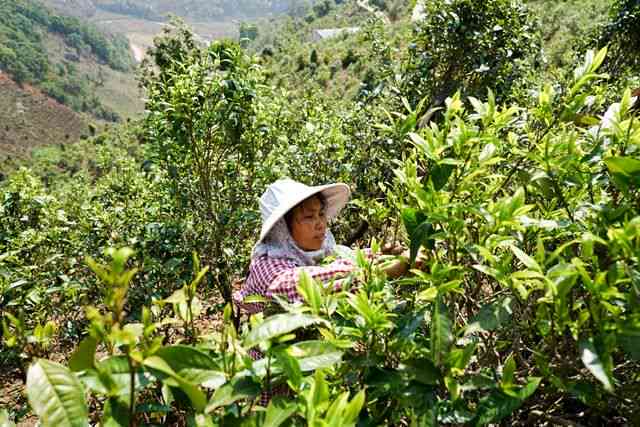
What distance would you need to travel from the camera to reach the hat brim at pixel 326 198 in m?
1.86

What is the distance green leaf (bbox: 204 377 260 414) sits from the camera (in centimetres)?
75

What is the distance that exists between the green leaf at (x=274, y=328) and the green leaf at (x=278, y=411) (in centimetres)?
11

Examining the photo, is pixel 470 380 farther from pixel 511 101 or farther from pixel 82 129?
pixel 82 129

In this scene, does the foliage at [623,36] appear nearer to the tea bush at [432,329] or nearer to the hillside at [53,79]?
the tea bush at [432,329]

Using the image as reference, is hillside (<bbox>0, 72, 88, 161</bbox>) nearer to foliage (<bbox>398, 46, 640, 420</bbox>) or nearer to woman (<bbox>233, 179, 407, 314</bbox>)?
woman (<bbox>233, 179, 407, 314</bbox>)

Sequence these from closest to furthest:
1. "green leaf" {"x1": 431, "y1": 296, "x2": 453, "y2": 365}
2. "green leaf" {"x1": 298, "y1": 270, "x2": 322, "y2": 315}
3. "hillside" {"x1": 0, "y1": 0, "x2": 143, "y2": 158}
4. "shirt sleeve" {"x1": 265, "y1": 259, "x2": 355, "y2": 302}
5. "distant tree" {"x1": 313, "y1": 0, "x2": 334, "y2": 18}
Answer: "green leaf" {"x1": 431, "y1": 296, "x2": 453, "y2": 365} → "green leaf" {"x1": 298, "y1": 270, "x2": 322, "y2": 315} → "shirt sleeve" {"x1": 265, "y1": 259, "x2": 355, "y2": 302} → "hillside" {"x1": 0, "y1": 0, "x2": 143, "y2": 158} → "distant tree" {"x1": 313, "y1": 0, "x2": 334, "y2": 18}

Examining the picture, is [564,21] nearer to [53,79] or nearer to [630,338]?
[630,338]

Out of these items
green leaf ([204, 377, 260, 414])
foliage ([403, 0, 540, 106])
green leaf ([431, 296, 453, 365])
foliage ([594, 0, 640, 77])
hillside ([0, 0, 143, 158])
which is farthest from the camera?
hillside ([0, 0, 143, 158])

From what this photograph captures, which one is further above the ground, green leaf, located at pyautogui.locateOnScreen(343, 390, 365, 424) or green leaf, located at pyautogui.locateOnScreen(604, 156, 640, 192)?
green leaf, located at pyautogui.locateOnScreen(604, 156, 640, 192)

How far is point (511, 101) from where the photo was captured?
399 centimetres

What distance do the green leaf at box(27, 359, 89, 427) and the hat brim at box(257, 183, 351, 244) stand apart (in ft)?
3.98

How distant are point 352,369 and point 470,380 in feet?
0.84

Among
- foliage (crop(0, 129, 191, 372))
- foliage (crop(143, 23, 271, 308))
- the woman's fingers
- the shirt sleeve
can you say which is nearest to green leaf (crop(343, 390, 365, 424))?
the shirt sleeve

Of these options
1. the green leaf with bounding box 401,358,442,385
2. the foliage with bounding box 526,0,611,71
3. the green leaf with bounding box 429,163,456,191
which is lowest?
the green leaf with bounding box 401,358,442,385
